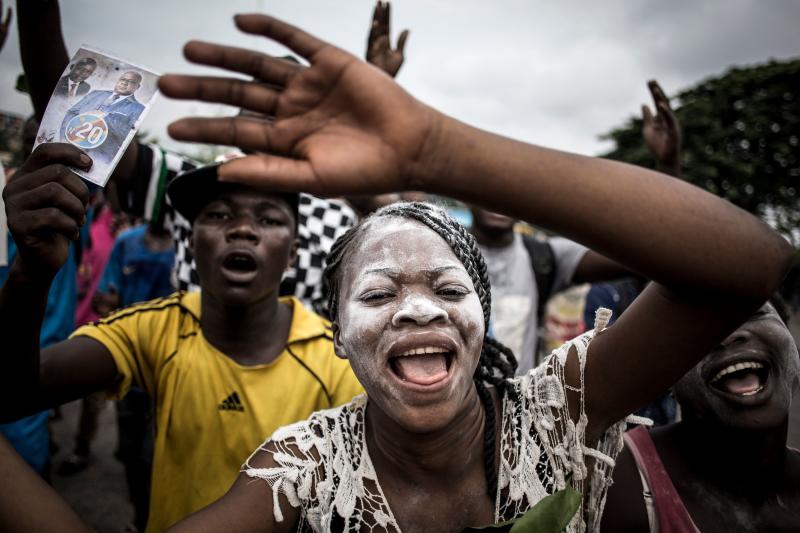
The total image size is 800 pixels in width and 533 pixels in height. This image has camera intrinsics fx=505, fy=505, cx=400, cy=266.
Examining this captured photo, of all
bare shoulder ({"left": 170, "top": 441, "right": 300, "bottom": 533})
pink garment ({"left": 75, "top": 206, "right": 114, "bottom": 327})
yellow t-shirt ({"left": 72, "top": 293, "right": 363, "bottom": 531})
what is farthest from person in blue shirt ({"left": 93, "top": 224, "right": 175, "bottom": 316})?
bare shoulder ({"left": 170, "top": 441, "right": 300, "bottom": 533})

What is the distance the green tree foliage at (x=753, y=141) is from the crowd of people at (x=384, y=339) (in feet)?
67.1

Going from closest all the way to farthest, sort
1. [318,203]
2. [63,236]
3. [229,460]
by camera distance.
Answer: [63,236] → [229,460] → [318,203]

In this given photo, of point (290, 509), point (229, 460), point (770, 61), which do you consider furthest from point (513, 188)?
point (770, 61)

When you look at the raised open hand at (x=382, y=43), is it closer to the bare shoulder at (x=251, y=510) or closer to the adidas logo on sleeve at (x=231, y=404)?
the adidas logo on sleeve at (x=231, y=404)

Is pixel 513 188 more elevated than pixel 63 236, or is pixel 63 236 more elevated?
pixel 513 188

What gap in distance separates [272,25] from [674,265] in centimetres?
93

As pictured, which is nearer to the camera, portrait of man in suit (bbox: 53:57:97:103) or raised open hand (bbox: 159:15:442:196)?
raised open hand (bbox: 159:15:442:196)

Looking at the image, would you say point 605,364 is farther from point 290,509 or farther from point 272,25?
point 272,25

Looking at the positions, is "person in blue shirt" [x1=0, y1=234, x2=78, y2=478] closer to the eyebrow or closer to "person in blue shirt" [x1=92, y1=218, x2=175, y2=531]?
"person in blue shirt" [x1=92, y1=218, x2=175, y2=531]

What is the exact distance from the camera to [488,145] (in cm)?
102

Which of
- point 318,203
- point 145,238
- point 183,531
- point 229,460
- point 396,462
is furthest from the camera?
point 145,238

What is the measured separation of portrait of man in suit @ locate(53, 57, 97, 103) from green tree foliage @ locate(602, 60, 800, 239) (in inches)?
845

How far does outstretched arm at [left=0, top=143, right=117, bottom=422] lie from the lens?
133 centimetres

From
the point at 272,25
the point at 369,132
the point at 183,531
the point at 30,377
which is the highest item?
the point at 272,25
